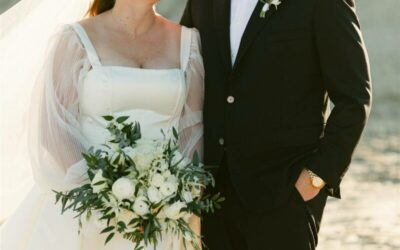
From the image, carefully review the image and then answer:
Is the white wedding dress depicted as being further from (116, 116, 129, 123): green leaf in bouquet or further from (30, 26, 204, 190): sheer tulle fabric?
(116, 116, 129, 123): green leaf in bouquet

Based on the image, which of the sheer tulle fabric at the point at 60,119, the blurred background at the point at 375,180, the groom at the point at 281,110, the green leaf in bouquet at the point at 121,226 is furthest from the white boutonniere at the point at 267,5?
the blurred background at the point at 375,180

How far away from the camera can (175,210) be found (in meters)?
3.70

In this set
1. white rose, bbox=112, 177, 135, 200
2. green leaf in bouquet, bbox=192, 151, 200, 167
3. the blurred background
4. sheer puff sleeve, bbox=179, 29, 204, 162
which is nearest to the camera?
white rose, bbox=112, 177, 135, 200

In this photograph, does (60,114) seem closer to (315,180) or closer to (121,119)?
(121,119)

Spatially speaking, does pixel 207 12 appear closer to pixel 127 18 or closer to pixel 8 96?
pixel 127 18

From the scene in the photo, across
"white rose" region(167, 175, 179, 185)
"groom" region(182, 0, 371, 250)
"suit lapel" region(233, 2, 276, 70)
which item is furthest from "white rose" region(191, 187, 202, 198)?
"suit lapel" region(233, 2, 276, 70)

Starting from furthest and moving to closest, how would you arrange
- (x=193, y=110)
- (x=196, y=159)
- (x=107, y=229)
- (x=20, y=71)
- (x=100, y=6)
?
1. (x=20, y=71)
2. (x=100, y=6)
3. (x=193, y=110)
4. (x=196, y=159)
5. (x=107, y=229)

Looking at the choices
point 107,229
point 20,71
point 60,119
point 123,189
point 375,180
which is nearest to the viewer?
point 123,189

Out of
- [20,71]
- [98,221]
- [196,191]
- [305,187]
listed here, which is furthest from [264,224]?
[20,71]

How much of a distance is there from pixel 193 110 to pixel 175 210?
2.24 feet

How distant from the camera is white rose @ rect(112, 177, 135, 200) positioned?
3.66 meters

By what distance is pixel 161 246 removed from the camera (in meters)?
3.99

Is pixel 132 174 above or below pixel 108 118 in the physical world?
below

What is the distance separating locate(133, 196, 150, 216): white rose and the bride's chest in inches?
21.7
